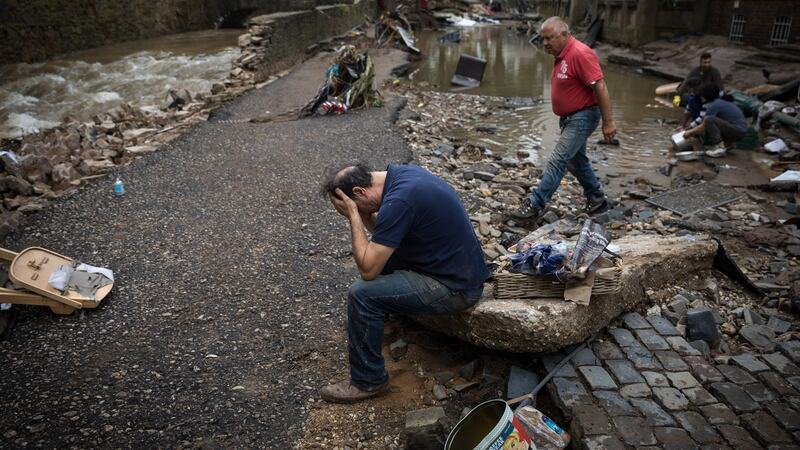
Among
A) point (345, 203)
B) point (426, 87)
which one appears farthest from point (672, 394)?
point (426, 87)

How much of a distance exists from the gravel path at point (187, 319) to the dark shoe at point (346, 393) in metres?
Result: 0.15

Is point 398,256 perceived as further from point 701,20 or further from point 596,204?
point 701,20

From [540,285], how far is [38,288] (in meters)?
3.59

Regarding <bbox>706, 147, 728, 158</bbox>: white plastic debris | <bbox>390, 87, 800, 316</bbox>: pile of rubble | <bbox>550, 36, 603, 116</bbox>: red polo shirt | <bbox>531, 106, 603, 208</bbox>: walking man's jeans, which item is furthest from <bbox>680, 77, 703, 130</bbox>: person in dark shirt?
<bbox>550, 36, 603, 116</bbox>: red polo shirt

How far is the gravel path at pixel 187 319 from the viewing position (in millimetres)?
3082

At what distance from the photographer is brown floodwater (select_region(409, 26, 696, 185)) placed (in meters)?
8.78

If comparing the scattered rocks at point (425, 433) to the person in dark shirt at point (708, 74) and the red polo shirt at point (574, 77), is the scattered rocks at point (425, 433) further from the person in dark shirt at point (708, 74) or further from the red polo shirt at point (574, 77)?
the person in dark shirt at point (708, 74)

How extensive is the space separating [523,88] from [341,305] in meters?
11.6

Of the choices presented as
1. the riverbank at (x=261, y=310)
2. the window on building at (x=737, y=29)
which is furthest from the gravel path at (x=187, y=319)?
the window on building at (x=737, y=29)

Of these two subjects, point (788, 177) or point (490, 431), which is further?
point (788, 177)

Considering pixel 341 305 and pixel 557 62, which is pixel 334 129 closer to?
pixel 557 62

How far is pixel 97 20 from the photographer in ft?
58.4

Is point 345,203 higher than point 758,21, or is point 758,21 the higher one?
point 758,21

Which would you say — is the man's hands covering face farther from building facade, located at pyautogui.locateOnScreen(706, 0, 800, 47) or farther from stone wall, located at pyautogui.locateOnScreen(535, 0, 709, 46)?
stone wall, located at pyautogui.locateOnScreen(535, 0, 709, 46)
